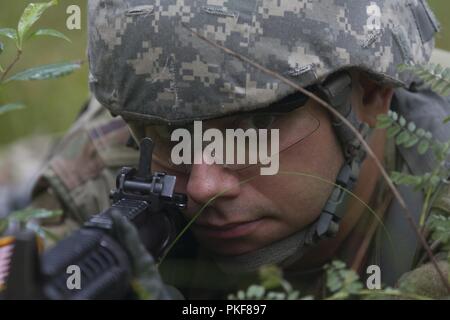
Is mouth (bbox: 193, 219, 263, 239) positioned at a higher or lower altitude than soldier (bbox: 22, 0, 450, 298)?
lower

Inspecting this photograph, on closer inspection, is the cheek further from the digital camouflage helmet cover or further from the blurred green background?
the blurred green background

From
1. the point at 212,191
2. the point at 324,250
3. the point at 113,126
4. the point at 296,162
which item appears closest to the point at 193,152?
the point at 212,191

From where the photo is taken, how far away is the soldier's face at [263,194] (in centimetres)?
217

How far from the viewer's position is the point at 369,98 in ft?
8.19

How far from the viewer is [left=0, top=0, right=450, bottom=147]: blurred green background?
4.57 metres

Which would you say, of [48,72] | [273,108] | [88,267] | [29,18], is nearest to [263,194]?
[273,108]

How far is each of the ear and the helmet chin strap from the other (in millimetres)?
55

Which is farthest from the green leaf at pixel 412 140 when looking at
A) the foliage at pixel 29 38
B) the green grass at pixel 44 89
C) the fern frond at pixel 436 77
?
the green grass at pixel 44 89

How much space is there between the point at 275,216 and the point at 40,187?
149cm

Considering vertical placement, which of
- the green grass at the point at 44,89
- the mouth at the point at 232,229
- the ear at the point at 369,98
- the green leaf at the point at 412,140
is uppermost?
the green leaf at the point at 412,140

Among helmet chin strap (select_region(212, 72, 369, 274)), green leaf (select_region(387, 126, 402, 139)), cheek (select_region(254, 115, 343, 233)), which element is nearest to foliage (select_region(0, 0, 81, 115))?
cheek (select_region(254, 115, 343, 233))

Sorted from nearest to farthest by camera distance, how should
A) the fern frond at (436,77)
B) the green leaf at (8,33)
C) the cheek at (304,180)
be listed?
1. the fern frond at (436,77)
2. the green leaf at (8,33)
3. the cheek at (304,180)
